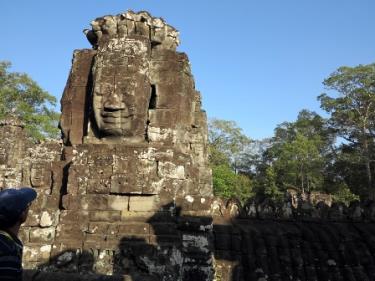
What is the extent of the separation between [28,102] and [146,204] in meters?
24.3

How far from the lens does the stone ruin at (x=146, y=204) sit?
4312 millimetres

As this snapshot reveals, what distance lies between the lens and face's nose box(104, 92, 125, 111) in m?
4.94

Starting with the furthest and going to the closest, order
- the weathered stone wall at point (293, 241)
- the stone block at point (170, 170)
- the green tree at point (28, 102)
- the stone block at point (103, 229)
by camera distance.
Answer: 1. the green tree at point (28, 102)
2. the weathered stone wall at point (293, 241)
3. the stone block at point (170, 170)
4. the stone block at point (103, 229)

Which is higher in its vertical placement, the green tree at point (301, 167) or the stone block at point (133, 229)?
the green tree at point (301, 167)

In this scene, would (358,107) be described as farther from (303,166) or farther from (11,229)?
(11,229)

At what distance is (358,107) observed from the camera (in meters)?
27.8

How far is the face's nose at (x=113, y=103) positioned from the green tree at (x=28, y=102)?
2077cm

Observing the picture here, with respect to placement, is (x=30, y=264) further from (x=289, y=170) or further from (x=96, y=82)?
(x=289, y=170)

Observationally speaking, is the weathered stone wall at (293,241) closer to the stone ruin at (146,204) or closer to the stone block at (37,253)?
the stone ruin at (146,204)

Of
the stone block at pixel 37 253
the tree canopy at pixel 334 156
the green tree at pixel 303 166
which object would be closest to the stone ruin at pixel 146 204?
the stone block at pixel 37 253

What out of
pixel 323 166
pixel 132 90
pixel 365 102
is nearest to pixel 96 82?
pixel 132 90

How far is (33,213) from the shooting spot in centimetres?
456

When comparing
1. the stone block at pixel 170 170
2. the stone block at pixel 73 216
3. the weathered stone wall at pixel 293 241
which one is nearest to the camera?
the stone block at pixel 73 216

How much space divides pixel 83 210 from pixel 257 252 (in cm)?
231
